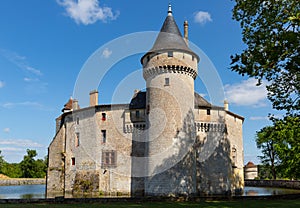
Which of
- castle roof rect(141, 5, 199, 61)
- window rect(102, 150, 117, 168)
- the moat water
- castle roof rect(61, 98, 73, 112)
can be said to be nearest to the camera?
castle roof rect(141, 5, 199, 61)

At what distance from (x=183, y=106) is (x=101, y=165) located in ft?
34.4

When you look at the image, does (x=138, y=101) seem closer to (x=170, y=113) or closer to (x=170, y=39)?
(x=170, y=113)

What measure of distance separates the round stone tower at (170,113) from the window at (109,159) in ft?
18.3

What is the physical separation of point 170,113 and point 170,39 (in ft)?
19.8

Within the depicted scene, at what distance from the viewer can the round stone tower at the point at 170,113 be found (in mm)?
22188

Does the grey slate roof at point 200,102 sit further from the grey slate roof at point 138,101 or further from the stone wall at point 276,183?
the stone wall at point 276,183

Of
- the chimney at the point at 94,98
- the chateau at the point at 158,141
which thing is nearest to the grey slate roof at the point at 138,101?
the chateau at the point at 158,141

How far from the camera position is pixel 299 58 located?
42.1 ft

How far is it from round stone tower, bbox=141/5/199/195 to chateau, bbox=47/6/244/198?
7 cm

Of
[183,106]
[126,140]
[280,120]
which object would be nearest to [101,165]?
[126,140]

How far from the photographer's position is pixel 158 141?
75.0ft

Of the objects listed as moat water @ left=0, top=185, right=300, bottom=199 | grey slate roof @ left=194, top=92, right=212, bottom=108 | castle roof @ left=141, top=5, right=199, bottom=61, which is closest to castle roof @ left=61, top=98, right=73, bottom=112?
moat water @ left=0, top=185, right=300, bottom=199

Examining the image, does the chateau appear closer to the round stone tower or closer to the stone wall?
the round stone tower

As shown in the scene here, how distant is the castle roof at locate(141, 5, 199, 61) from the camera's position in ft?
79.1
